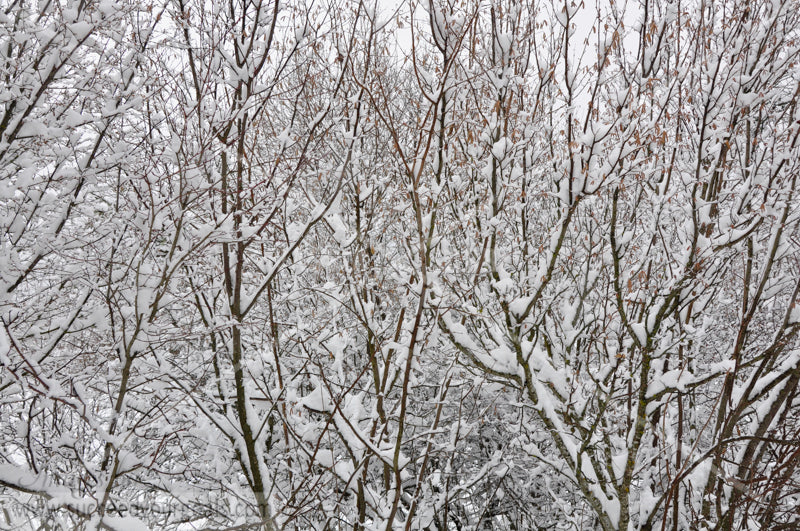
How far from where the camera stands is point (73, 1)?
2.90 metres

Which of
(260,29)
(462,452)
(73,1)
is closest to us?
(73,1)

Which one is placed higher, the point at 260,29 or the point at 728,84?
the point at 260,29

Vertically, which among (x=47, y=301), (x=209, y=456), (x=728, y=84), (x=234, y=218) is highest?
(x=728, y=84)

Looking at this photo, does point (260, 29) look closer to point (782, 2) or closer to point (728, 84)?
point (728, 84)

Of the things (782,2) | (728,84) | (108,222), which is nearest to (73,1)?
(108,222)

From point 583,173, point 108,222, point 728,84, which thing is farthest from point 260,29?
point 728,84

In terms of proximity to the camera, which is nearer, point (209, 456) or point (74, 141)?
point (74, 141)

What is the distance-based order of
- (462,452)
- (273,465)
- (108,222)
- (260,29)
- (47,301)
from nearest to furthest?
(260,29), (108,222), (47,301), (273,465), (462,452)

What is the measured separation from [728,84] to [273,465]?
684 cm

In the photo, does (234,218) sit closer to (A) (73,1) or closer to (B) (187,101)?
(B) (187,101)

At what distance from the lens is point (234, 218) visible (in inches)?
118

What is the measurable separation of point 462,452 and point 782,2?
687cm

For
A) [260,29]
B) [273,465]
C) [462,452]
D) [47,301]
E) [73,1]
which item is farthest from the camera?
[462,452]

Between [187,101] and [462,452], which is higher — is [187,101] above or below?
above
